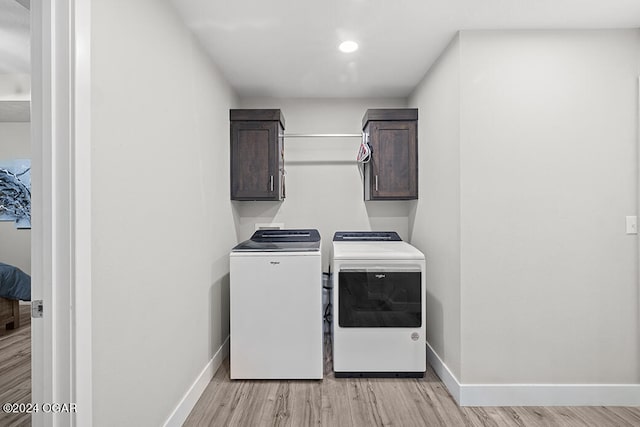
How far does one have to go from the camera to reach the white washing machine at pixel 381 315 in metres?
2.73

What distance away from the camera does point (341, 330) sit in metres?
2.75

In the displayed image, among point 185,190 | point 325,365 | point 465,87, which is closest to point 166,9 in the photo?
point 185,190

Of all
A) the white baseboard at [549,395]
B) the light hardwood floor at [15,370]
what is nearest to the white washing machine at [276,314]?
the white baseboard at [549,395]

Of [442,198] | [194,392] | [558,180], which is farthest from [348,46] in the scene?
[194,392]

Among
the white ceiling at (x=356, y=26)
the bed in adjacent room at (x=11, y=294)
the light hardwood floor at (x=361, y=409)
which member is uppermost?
the white ceiling at (x=356, y=26)

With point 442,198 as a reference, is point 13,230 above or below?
below

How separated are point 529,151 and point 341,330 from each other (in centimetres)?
174

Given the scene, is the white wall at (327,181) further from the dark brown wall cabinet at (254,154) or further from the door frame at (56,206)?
the door frame at (56,206)

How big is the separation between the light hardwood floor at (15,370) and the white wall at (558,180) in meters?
2.74

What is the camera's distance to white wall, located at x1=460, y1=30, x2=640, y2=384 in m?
2.34

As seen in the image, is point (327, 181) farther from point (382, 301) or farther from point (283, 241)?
point (382, 301)

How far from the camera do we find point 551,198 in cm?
234

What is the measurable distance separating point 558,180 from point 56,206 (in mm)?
2594

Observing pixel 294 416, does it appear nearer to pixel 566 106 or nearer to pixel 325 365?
pixel 325 365
